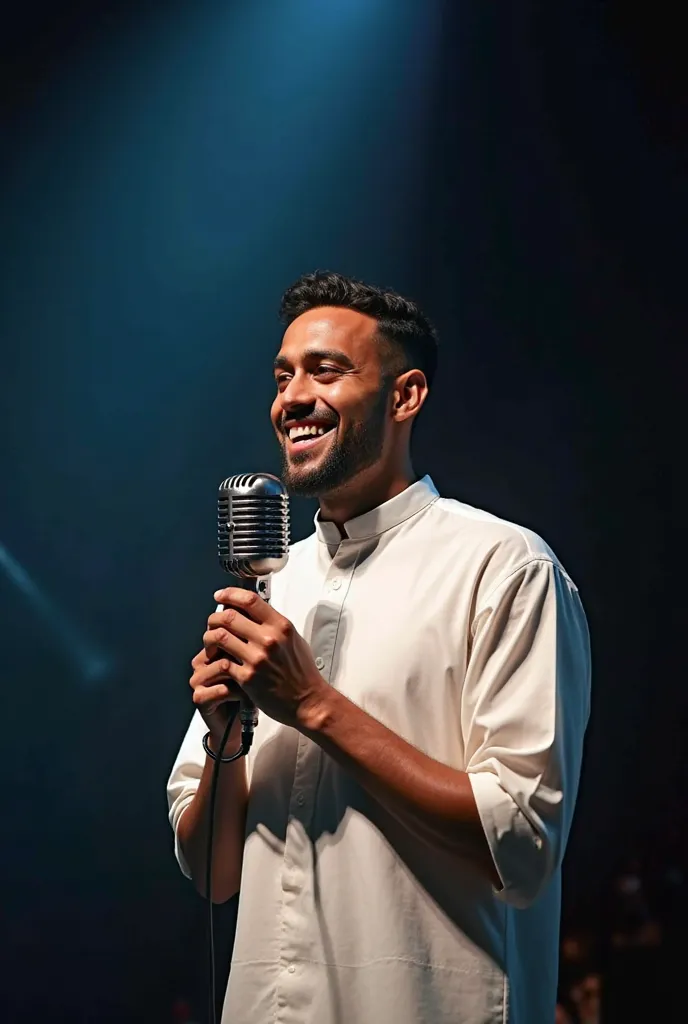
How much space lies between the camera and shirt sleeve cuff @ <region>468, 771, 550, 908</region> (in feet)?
4.39

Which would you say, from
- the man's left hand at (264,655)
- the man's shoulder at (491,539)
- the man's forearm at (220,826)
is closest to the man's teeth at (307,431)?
the man's shoulder at (491,539)

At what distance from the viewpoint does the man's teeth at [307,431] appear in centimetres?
167

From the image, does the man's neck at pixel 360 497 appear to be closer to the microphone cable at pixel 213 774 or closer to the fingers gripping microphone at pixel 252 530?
the fingers gripping microphone at pixel 252 530

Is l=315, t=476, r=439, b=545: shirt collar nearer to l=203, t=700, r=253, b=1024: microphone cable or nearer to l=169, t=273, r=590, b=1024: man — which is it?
l=169, t=273, r=590, b=1024: man

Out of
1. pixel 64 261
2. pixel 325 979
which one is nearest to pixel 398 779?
pixel 325 979

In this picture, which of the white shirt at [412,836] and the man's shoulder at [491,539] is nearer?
the white shirt at [412,836]

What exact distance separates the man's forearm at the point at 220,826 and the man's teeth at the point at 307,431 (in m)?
0.48

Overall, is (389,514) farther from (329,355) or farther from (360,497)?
(329,355)

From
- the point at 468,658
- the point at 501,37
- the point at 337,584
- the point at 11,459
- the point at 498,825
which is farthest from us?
the point at 501,37

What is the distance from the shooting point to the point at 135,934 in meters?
2.63

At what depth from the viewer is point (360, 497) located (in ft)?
5.69

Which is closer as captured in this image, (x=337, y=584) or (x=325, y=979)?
(x=325, y=979)

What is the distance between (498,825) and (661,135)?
2.31 m

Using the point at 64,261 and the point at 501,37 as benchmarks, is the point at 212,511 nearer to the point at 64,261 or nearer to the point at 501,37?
the point at 64,261
